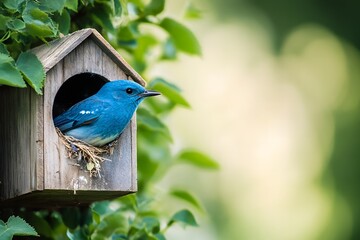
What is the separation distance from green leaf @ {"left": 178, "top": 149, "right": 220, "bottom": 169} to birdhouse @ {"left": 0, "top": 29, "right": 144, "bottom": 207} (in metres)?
0.80

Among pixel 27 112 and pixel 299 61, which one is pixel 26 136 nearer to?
pixel 27 112

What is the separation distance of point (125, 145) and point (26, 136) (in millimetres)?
501

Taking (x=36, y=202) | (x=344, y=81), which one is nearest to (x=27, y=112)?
(x=36, y=202)

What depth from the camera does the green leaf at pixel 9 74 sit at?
12.3ft

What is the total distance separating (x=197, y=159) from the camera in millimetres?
5227

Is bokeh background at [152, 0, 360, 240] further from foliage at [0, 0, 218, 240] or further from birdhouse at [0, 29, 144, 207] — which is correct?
birdhouse at [0, 29, 144, 207]

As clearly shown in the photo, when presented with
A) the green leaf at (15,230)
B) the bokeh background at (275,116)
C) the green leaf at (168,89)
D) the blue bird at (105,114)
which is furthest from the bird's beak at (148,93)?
the bokeh background at (275,116)

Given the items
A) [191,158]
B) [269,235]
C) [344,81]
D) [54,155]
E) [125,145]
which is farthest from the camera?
[344,81]

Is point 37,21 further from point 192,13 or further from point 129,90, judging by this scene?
point 192,13

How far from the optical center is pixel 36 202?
441 cm

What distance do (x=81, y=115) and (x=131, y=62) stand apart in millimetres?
910

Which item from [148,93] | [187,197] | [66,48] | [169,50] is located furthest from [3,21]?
[187,197]

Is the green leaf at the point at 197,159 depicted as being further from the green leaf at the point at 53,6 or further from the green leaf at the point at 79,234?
the green leaf at the point at 53,6

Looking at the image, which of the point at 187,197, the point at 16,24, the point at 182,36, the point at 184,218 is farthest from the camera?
the point at 187,197
